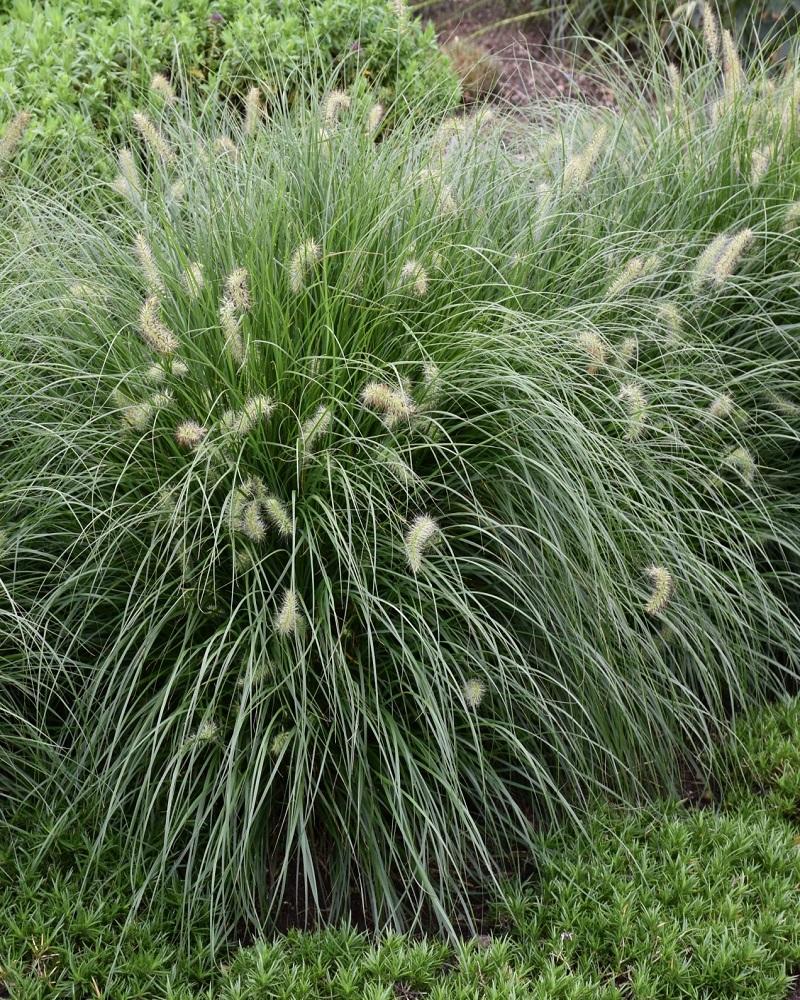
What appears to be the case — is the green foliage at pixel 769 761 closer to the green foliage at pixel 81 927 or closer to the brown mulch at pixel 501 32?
the green foliage at pixel 81 927

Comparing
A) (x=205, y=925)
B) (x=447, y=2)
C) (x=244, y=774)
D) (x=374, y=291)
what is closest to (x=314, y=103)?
(x=374, y=291)

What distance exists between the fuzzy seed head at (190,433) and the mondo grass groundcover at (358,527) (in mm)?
17

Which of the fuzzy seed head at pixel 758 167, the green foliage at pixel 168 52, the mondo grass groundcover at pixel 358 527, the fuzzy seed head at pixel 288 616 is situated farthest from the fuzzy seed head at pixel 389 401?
the green foliage at pixel 168 52

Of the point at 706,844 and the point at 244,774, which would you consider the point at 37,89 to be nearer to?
the point at 244,774

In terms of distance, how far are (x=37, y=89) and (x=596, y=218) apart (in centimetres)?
281

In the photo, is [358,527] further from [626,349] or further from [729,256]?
[729,256]

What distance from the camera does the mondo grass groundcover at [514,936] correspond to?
311cm

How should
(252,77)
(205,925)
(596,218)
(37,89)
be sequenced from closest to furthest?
(205,925), (596,218), (37,89), (252,77)

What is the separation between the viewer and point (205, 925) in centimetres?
340

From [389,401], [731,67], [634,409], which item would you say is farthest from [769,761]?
[731,67]

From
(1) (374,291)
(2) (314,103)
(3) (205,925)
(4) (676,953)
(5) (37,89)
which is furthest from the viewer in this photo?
(5) (37,89)

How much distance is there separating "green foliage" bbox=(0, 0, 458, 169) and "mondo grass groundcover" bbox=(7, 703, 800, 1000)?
335 centimetres

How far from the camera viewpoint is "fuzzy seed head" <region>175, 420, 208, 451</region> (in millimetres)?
3357

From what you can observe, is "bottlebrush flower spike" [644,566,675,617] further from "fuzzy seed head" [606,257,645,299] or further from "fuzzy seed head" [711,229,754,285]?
"fuzzy seed head" [711,229,754,285]
